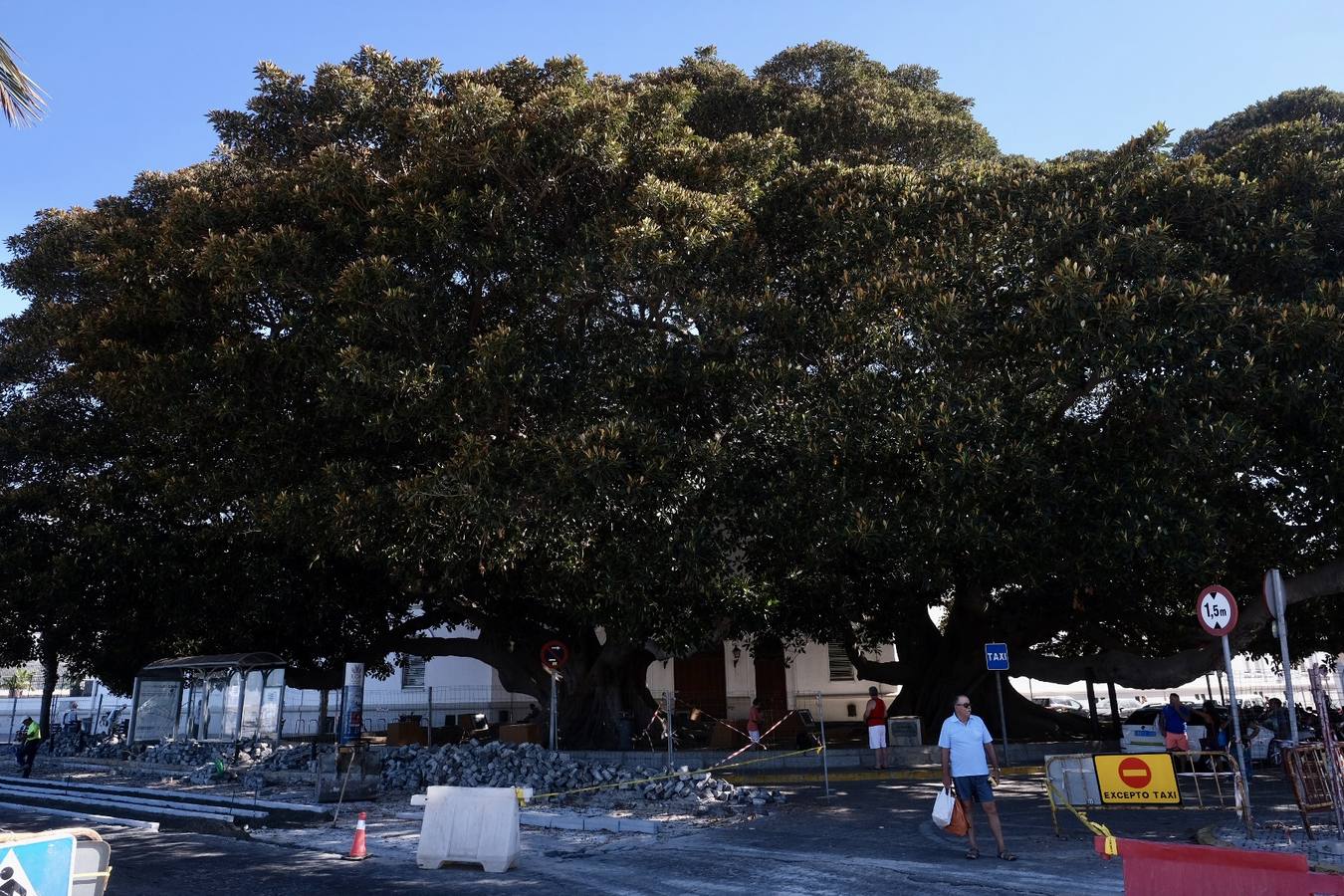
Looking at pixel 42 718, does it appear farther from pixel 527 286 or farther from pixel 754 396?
pixel 754 396

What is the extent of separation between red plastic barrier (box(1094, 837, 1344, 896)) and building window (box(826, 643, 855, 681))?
2716 cm

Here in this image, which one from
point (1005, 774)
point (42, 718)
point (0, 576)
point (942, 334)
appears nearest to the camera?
point (942, 334)

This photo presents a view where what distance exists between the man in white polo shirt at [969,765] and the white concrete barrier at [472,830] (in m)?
4.36

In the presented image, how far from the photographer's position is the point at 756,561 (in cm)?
1597

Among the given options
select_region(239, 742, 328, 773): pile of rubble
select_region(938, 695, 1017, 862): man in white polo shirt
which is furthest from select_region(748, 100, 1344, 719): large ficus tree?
select_region(239, 742, 328, 773): pile of rubble

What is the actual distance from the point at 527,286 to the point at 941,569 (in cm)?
753

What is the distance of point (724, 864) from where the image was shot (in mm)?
9711

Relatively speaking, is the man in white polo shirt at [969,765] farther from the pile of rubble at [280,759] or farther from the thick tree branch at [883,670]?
the thick tree branch at [883,670]

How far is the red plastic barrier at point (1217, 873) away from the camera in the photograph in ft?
17.5

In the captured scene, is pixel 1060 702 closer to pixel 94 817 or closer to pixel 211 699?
pixel 211 699

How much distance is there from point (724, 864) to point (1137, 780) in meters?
5.52

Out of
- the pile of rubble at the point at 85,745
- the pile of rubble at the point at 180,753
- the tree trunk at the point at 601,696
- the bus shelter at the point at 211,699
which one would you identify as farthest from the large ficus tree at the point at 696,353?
the pile of rubble at the point at 85,745

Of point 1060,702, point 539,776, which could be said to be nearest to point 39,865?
point 539,776

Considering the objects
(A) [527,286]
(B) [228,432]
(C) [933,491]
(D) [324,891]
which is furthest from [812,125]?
(D) [324,891]
